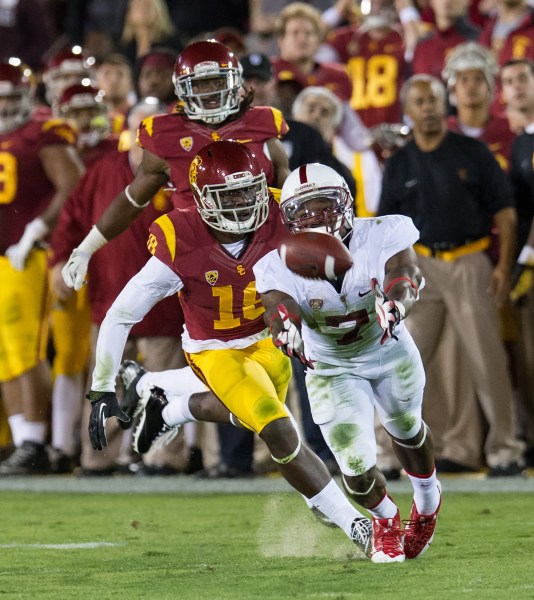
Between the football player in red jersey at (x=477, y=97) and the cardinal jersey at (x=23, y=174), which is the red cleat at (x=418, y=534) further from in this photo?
the cardinal jersey at (x=23, y=174)

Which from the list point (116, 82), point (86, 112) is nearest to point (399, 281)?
point (86, 112)

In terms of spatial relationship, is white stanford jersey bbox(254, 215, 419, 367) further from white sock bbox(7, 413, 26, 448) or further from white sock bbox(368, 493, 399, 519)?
white sock bbox(7, 413, 26, 448)

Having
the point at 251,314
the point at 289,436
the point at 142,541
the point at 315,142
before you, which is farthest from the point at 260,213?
the point at 315,142

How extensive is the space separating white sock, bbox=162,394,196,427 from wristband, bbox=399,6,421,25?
440cm

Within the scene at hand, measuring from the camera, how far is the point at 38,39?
11359mm

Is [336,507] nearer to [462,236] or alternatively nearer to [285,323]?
[285,323]

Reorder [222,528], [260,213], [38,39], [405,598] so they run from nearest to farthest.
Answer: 1. [405,598]
2. [260,213]
3. [222,528]
4. [38,39]

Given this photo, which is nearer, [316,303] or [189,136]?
[316,303]

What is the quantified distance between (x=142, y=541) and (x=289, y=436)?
3.02 feet

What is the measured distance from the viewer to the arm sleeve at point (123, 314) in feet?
17.4

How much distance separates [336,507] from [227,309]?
3.26ft

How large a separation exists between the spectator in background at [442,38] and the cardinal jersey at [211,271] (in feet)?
13.3

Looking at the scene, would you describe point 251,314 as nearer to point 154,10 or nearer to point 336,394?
point 336,394

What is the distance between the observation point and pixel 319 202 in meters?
4.83
